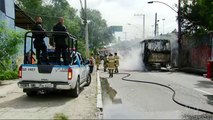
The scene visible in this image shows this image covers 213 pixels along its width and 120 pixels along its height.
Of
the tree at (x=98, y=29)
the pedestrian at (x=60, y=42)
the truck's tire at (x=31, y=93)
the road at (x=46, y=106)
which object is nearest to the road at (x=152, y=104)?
the road at (x=46, y=106)

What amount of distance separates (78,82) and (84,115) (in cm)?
372

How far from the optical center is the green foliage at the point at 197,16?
33.4 m

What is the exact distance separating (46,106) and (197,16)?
28781 millimetres

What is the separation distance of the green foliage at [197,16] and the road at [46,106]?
21397 mm

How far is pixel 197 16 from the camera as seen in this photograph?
3762cm

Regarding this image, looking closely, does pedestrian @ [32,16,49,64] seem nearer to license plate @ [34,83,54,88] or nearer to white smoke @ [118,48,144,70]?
license plate @ [34,83,54,88]

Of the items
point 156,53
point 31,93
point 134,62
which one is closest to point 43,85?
point 31,93

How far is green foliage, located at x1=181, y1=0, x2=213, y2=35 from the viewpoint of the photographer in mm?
33375

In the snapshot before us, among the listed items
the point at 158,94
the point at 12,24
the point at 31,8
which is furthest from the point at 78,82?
the point at 31,8

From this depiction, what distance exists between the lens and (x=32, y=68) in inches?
486

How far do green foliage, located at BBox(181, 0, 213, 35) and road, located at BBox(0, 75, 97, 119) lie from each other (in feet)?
70.2

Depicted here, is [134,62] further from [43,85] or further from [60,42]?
[43,85]

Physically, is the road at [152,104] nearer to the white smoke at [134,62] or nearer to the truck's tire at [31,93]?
the truck's tire at [31,93]

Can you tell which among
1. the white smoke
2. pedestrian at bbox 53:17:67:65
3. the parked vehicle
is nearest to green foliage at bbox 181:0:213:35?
the parked vehicle
